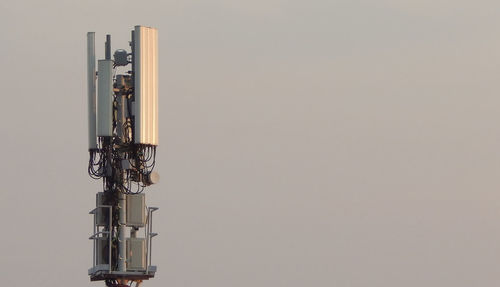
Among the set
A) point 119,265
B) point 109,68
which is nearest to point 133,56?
point 109,68

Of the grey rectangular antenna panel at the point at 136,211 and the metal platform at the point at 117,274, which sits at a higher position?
the grey rectangular antenna panel at the point at 136,211

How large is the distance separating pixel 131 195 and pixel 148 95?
5.15 m

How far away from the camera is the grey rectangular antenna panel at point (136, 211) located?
149 meters

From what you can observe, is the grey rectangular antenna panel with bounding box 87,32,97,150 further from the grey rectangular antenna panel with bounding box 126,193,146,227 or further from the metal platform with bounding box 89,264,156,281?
the metal platform with bounding box 89,264,156,281

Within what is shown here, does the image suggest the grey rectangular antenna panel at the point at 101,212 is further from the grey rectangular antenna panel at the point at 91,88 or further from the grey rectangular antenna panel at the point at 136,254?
the grey rectangular antenna panel at the point at 91,88

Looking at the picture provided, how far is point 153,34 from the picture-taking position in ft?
488

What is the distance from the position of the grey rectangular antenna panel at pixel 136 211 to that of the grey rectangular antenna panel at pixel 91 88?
326 centimetres

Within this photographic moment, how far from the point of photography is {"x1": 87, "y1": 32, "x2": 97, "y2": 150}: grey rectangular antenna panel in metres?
149

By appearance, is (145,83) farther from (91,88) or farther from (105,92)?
(91,88)

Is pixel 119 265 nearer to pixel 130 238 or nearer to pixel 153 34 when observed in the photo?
pixel 130 238

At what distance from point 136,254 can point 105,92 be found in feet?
26.6

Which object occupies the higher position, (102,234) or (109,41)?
(109,41)

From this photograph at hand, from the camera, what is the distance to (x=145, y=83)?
486ft

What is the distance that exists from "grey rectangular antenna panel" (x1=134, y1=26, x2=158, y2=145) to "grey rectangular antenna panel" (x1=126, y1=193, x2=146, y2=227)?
3.00 meters
